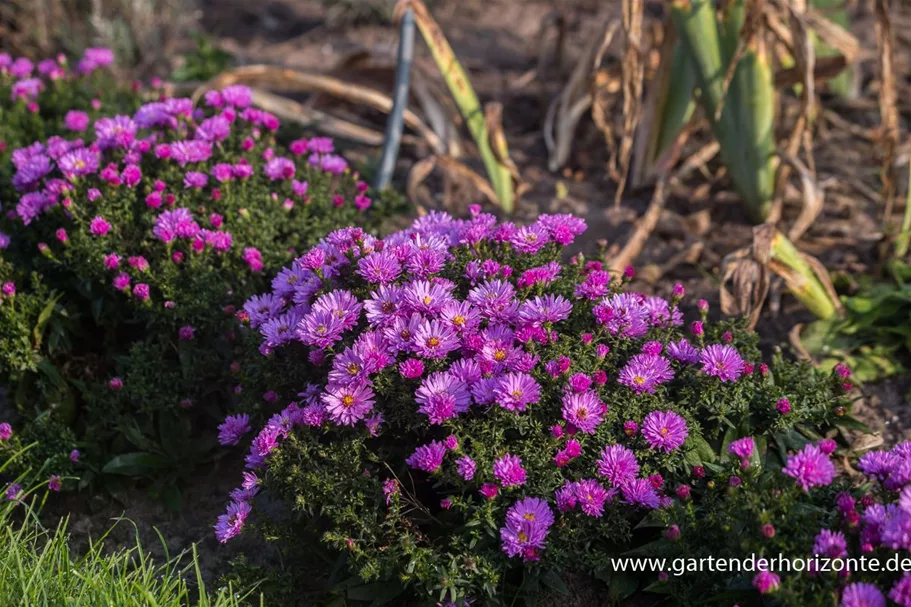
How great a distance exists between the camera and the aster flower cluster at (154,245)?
10.1 ft

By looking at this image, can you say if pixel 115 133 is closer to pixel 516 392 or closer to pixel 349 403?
pixel 349 403

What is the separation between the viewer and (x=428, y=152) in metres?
4.82

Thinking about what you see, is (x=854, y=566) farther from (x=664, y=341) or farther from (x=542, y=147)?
(x=542, y=147)

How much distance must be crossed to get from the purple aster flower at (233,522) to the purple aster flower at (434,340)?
61 centimetres

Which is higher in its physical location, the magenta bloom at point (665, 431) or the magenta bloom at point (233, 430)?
the magenta bloom at point (665, 431)

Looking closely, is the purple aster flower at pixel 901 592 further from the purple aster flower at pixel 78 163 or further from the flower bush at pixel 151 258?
the purple aster flower at pixel 78 163

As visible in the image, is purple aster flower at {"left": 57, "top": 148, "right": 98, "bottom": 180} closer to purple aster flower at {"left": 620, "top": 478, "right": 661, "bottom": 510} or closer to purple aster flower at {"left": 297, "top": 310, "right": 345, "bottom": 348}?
purple aster flower at {"left": 297, "top": 310, "right": 345, "bottom": 348}

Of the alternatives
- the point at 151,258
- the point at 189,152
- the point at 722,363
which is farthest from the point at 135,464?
the point at 722,363

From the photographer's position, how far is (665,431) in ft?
7.77

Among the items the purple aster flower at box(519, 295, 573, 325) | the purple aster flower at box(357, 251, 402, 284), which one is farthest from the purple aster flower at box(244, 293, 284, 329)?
the purple aster flower at box(519, 295, 573, 325)

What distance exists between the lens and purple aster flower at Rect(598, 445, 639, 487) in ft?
7.62

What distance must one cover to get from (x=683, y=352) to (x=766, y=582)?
78 centimetres

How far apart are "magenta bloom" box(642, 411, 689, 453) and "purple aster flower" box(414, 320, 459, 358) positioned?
1.70 feet

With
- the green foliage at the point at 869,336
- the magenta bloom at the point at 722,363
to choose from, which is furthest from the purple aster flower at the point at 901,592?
the green foliage at the point at 869,336
